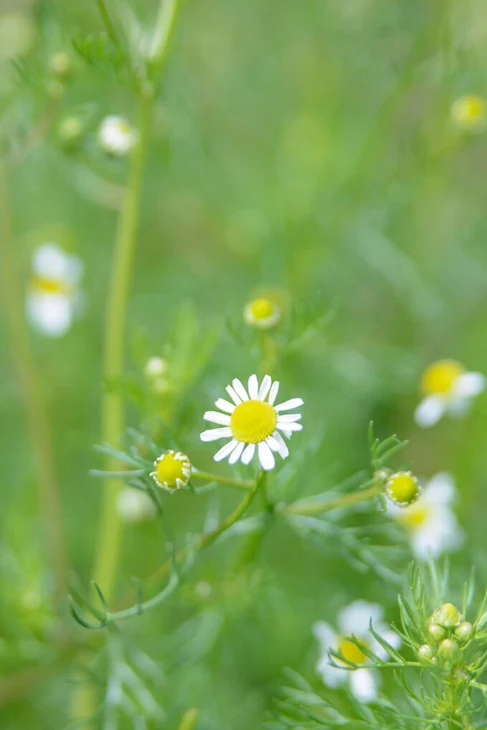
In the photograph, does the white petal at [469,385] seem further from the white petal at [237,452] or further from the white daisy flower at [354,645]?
the white petal at [237,452]

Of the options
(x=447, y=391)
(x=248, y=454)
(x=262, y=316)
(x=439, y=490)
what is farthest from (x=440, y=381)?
(x=248, y=454)

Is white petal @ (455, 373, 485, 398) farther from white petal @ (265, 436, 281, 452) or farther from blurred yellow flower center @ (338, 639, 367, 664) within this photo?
white petal @ (265, 436, 281, 452)

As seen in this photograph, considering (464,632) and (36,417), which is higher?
(36,417)

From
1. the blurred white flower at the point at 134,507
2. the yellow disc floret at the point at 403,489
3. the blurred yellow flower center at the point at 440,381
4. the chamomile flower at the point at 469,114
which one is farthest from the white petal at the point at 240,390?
the chamomile flower at the point at 469,114

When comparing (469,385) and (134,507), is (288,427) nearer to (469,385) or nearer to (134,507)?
(469,385)

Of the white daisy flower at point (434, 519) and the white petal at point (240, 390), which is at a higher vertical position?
the white petal at point (240, 390)

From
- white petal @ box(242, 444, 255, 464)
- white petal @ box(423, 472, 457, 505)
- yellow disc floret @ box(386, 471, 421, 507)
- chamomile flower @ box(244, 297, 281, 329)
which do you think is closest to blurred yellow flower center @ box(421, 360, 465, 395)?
white petal @ box(423, 472, 457, 505)
